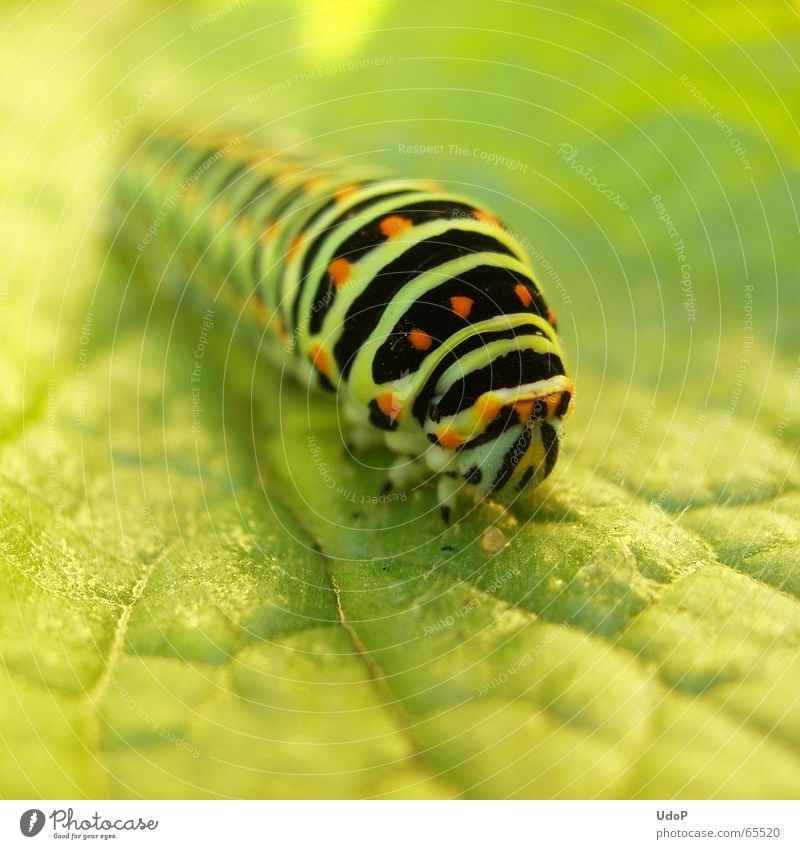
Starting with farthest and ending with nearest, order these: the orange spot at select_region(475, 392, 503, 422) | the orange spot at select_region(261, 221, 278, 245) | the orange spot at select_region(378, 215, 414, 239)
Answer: the orange spot at select_region(261, 221, 278, 245) → the orange spot at select_region(378, 215, 414, 239) → the orange spot at select_region(475, 392, 503, 422)

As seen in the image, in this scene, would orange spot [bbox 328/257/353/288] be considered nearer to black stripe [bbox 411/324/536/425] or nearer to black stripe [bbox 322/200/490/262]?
black stripe [bbox 322/200/490/262]

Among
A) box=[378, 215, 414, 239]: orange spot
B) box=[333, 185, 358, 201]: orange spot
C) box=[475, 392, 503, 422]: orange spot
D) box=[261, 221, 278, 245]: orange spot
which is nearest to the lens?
box=[475, 392, 503, 422]: orange spot

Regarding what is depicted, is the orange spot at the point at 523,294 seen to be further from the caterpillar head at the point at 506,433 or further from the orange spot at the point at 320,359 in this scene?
the orange spot at the point at 320,359

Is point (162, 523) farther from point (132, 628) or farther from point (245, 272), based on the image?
point (245, 272)

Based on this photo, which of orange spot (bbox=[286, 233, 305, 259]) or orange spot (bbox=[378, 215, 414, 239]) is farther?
orange spot (bbox=[286, 233, 305, 259])

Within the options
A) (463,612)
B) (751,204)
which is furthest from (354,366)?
(751,204)

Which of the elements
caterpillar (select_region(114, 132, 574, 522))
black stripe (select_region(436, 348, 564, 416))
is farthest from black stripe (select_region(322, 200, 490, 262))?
black stripe (select_region(436, 348, 564, 416))
